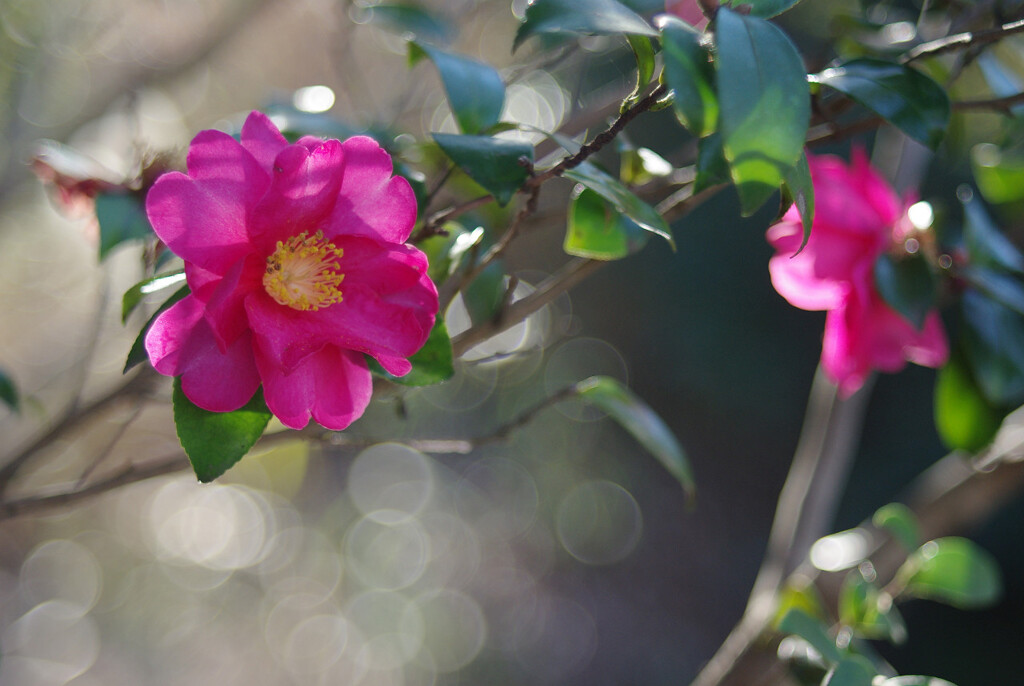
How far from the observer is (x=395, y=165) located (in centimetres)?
53

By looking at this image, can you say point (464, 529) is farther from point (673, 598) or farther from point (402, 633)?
point (673, 598)

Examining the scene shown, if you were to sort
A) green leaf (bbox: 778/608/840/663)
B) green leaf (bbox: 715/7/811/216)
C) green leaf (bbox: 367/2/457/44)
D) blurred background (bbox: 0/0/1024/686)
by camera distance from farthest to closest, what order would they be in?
blurred background (bbox: 0/0/1024/686)
green leaf (bbox: 367/2/457/44)
green leaf (bbox: 778/608/840/663)
green leaf (bbox: 715/7/811/216)

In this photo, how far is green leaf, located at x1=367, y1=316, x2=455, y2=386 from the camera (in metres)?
0.47

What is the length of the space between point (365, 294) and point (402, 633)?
2868 millimetres

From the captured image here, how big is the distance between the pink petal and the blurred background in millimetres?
1453

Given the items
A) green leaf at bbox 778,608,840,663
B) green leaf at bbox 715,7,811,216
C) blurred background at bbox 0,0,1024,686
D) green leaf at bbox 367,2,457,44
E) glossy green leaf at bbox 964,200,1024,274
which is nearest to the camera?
green leaf at bbox 715,7,811,216

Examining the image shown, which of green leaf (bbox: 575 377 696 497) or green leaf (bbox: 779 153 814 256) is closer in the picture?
green leaf (bbox: 779 153 814 256)

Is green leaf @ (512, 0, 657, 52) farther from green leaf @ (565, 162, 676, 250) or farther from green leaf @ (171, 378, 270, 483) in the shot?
green leaf @ (171, 378, 270, 483)

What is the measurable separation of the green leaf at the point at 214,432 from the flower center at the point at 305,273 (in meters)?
0.06

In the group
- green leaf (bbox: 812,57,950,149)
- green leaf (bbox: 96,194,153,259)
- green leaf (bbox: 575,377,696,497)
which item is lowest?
green leaf (bbox: 575,377,696,497)

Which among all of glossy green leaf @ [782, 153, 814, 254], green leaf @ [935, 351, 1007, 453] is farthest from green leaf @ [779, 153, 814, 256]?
green leaf @ [935, 351, 1007, 453]

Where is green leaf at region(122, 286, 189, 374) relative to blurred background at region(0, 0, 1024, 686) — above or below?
above

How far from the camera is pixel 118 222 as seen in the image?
637 millimetres

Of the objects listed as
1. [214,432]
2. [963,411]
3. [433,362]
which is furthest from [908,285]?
[214,432]
